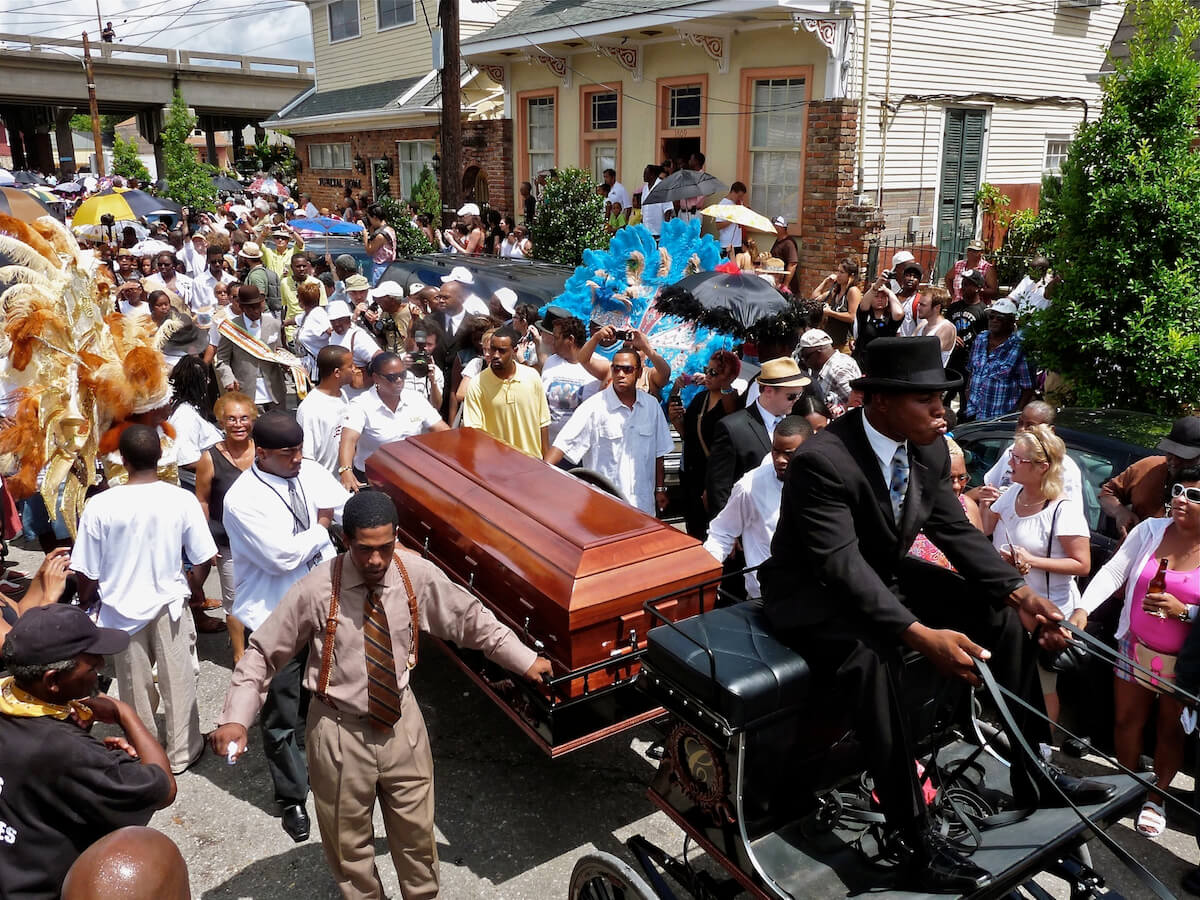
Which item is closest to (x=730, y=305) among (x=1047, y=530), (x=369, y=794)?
(x=1047, y=530)

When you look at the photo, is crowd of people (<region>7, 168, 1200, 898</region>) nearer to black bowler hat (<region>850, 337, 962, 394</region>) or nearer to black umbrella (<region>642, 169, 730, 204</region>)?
black bowler hat (<region>850, 337, 962, 394</region>)

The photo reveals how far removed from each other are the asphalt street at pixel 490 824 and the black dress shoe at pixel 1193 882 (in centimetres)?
7

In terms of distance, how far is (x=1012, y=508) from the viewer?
15.5 ft

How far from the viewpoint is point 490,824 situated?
172 inches

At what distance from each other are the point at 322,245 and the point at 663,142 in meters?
6.02

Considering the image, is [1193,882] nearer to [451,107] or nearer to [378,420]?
[378,420]

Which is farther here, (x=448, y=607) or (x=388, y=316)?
(x=388, y=316)

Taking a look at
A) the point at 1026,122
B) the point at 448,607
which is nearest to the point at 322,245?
the point at 1026,122

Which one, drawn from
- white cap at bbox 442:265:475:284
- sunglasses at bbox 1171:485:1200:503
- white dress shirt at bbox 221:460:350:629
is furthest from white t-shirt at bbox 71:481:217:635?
white cap at bbox 442:265:475:284

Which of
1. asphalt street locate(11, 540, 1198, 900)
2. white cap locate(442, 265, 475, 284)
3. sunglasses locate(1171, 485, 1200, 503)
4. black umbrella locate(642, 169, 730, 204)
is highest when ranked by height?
black umbrella locate(642, 169, 730, 204)

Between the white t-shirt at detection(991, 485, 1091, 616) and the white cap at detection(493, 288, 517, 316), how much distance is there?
241 inches

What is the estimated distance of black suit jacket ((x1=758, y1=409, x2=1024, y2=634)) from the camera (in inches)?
114

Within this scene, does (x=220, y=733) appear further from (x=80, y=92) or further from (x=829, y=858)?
(x=80, y=92)

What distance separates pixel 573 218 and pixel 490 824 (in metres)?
9.82
